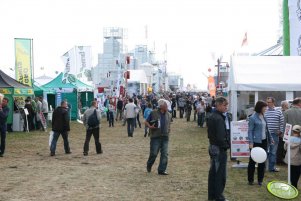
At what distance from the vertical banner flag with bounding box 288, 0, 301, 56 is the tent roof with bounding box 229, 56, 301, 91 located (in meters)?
1.20

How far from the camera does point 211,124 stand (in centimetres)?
752

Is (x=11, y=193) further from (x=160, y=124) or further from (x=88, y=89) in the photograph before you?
(x=88, y=89)

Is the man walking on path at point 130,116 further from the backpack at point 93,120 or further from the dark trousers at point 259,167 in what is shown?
the dark trousers at point 259,167

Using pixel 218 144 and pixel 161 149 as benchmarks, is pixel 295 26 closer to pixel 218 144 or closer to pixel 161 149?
pixel 161 149

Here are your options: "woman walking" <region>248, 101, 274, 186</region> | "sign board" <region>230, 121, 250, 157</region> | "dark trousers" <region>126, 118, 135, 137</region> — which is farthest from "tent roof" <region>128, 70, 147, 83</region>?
"woman walking" <region>248, 101, 274, 186</region>

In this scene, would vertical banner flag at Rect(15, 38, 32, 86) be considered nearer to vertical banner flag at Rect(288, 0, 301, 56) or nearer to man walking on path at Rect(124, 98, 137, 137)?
man walking on path at Rect(124, 98, 137, 137)

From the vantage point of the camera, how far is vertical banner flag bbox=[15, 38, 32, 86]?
77.6 ft

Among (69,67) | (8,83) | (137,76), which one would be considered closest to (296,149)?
(8,83)

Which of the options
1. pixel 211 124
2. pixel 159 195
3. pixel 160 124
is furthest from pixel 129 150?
pixel 211 124

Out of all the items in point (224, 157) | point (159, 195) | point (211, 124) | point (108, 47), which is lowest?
point (159, 195)

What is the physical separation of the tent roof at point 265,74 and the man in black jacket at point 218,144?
8716 mm

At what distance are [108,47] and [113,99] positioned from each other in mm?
58598

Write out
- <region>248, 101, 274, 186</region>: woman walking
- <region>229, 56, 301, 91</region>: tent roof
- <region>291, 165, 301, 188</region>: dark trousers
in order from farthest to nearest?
<region>229, 56, 301, 91</region>: tent roof, <region>248, 101, 274, 186</region>: woman walking, <region>291, 165, 301, 188</region>: dark trousers

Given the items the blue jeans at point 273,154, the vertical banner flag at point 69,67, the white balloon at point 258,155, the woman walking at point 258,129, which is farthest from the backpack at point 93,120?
the vertical banner flag at point 69,67
